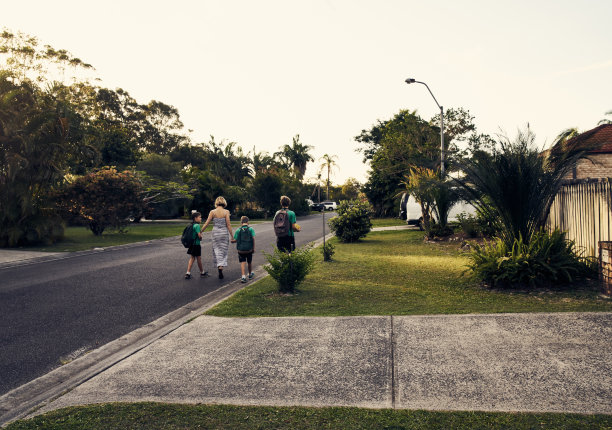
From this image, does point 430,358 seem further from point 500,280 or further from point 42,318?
point 42,318

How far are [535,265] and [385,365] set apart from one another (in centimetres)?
466

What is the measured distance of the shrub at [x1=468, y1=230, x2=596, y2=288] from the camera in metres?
8.03

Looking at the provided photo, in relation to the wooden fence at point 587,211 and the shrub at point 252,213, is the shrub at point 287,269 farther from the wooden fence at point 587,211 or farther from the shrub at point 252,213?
the shrub at point 252,213

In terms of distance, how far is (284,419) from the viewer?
11.8ft

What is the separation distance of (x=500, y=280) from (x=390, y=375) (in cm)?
470

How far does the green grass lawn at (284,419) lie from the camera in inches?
134

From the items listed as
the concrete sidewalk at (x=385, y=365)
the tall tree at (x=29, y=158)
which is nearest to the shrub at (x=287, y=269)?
the concrete sidewalk at (x=385, y=365)

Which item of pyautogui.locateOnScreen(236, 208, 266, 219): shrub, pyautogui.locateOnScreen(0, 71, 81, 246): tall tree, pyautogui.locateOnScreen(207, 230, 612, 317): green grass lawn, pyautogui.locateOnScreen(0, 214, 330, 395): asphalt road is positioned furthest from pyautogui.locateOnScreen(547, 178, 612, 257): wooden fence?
pyautogui.locateOnScreen(236, 208, 266, 219): shrub

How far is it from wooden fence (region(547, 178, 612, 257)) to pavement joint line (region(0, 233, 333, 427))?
272 inches

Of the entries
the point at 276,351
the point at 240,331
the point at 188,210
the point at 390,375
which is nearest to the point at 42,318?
the point at 240,331

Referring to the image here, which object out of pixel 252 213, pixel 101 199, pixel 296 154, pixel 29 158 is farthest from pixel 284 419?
pixel 296 154

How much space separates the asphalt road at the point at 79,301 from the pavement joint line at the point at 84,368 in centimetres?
17

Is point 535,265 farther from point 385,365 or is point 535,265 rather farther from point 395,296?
point 385,365

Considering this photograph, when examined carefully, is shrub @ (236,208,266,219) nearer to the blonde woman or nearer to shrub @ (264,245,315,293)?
the blonde woman
